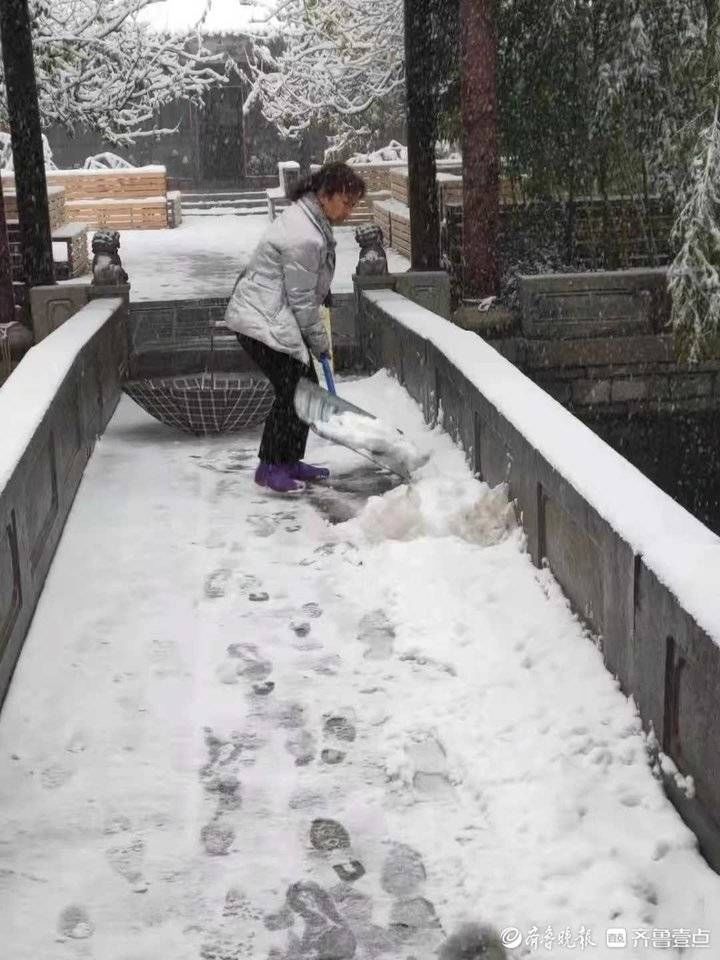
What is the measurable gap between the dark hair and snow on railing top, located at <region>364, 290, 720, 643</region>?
104 cm

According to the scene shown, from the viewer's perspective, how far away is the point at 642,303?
10.4 metres

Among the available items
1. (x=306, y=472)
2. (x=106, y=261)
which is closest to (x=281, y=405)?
(x=306, y=472)

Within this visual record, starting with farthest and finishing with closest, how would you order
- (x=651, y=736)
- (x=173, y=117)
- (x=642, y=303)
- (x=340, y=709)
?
1. (x=173, y=117)
2. (x=642, y=303)
3. (x=340, y=709)
4. (x=651, y=736)

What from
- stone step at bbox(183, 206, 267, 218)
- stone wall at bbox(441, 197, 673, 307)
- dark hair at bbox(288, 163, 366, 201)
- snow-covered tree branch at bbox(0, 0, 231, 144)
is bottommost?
stone wall at bbox(441, 197, 673, 307)

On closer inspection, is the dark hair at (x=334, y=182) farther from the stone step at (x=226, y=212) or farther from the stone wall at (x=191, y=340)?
the stone step at (x=226, y=212)

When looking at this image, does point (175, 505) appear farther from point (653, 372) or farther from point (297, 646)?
point (653, 372)

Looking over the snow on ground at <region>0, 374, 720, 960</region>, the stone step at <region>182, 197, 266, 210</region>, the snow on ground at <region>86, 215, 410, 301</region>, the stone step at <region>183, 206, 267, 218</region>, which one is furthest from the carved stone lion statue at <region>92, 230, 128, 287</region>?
the stone step at <region>182, 197, 266, 210</region>

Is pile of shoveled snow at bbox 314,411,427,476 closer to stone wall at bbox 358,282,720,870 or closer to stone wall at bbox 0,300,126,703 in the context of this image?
stone wall at bbox 358,282,720,870

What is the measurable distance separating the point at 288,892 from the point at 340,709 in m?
0.94

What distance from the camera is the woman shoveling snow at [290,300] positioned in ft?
18.1

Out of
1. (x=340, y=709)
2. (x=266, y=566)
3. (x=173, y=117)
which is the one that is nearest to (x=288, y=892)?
(x=340, y=709)

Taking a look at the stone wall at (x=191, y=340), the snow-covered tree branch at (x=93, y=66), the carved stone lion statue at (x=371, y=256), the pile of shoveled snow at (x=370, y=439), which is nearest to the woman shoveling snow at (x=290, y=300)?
the pile of shoveled snow at (x=370, y=439)

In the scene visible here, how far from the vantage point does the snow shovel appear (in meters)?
5.85

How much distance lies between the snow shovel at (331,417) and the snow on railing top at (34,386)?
1.13 meters
